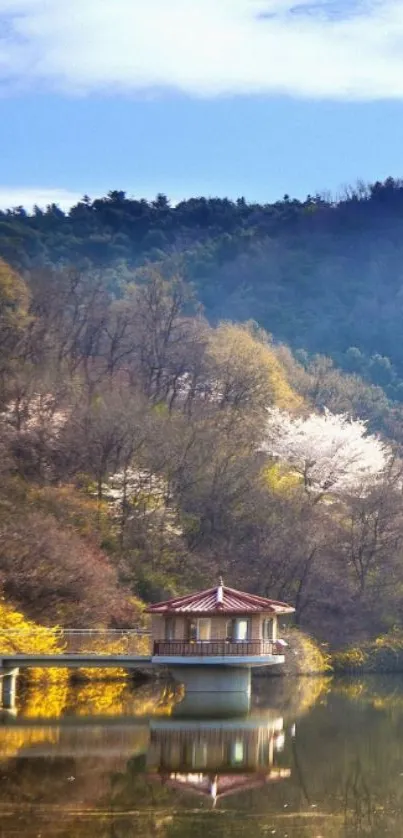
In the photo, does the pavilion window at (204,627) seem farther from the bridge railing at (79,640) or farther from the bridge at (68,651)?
the bridge railing at (79,640)

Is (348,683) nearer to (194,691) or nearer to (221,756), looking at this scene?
(194,691)

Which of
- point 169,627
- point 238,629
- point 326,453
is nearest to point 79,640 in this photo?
point 169,627

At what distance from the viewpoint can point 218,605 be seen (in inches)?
1764

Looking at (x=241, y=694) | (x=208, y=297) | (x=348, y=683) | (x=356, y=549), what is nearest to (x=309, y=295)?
(x=208, y=297)

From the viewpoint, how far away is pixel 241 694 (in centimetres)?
4366

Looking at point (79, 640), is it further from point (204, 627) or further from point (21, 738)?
point (21, 738)

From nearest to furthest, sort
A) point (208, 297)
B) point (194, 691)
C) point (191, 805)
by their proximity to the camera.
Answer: point (191, 805)
point (194, 691)
point (208, 297)

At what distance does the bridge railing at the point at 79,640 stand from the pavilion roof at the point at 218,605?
2.29 m

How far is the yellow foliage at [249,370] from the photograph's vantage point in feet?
259

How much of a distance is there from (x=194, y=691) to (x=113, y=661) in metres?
2.83

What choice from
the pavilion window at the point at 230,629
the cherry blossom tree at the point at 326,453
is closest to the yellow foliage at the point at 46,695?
the pavilion window at the point at 230,629

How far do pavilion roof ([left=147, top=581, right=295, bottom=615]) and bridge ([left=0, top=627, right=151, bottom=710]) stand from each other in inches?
69.0

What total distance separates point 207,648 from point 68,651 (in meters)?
5.05

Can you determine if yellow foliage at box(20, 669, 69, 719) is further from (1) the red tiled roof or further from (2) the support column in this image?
(1) the red tiled roof
